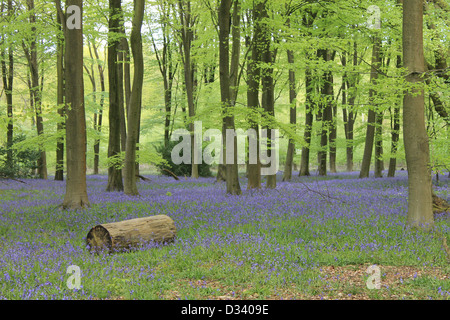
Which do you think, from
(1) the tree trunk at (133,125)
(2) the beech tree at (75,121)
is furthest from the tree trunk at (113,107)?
(2) the beech tree at (75,121)

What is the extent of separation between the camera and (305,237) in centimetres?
738

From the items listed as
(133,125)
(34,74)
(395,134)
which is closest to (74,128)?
(133,125)

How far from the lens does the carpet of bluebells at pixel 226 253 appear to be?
4.93m

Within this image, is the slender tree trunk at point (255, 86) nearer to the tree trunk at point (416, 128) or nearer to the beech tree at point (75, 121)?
the beech tree at point (75, 121)

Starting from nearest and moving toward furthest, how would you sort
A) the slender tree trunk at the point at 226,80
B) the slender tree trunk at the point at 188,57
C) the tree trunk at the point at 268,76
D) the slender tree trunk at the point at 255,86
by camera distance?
1. the slender tree trunk at the point at 226,80
2. the tree trunk at the point at 268,76
3. the slender tree trunk at the point at 255,86
4. the slender tree trunk at the point at 188,57

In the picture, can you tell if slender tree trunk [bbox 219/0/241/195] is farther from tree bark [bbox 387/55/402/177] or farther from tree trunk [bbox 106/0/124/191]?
tree bark [bbox 387/55/402/177]

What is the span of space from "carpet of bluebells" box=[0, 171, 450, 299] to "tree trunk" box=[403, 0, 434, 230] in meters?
0.54

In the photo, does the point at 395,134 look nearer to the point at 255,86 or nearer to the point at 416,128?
the point at 255,86

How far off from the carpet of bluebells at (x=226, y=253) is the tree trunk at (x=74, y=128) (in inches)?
25.7

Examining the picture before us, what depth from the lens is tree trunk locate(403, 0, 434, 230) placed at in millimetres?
7922

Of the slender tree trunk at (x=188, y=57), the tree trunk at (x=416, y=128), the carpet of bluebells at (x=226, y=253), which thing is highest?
the slender tree trunk at (x=188, y=57)

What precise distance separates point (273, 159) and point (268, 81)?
3.92 meters
